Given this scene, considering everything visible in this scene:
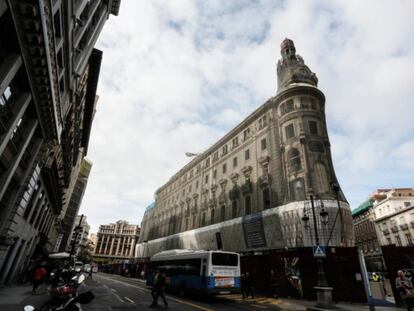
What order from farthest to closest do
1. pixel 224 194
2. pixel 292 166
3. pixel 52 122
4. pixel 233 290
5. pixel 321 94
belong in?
pixel 224 194
pixel 321 94
pixel 292 166
pixel 233 290
pixel 52 122

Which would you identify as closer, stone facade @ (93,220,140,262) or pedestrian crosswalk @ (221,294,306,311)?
pedestrian crosswalk @ (221,294,306,311)

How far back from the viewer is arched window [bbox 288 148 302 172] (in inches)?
1097

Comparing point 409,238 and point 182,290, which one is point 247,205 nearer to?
point 182,290

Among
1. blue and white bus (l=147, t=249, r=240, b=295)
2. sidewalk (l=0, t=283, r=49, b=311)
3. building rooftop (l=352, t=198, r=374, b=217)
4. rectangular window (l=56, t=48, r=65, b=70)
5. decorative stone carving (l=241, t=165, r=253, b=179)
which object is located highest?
building rooftop (l=352, t=198, r=374, b=217)

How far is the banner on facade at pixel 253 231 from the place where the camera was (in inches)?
1138

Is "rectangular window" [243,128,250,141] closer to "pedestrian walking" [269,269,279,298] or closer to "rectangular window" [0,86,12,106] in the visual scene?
"pedestrian walking" [269,269,279,298]

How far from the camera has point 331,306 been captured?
43.6 feet

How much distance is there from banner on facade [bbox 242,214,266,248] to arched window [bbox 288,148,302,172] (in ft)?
23.4

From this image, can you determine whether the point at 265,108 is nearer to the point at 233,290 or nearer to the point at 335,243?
the point at 335,243

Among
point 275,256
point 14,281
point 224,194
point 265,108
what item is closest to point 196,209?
point 224,194

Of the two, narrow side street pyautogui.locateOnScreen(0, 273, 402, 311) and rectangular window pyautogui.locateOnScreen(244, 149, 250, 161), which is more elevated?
rectangular window pyautogui.locateOnScreen(244, 149, 250, 161)

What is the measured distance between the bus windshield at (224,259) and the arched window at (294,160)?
14.7 metres

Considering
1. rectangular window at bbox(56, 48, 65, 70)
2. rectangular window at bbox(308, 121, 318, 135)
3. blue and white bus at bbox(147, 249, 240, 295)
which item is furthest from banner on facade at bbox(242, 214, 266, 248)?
rectangular window at bbox(56, 48, 65, 70)

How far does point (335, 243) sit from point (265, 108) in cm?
2043
